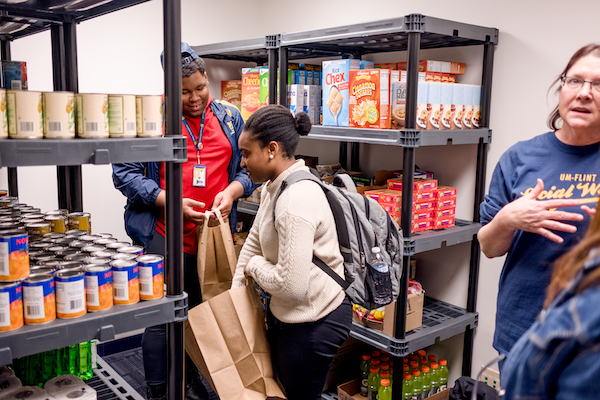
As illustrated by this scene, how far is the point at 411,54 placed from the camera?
2543mm

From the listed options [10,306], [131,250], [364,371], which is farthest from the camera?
[364,371]

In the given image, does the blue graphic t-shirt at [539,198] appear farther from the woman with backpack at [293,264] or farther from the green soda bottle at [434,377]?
the green soda bottle at [434,377]

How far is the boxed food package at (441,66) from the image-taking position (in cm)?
288

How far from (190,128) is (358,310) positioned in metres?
1.43

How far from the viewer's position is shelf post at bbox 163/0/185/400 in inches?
64.8

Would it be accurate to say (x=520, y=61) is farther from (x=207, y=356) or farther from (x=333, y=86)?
(x=207, y=356)

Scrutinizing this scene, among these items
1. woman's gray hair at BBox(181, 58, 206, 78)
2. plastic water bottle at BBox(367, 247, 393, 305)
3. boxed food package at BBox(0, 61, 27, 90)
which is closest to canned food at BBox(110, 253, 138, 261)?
boxed food package at BBox(0, 61, 27, 90)

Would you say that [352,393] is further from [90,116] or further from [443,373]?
[90,116]

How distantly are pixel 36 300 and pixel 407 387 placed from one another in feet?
7.51

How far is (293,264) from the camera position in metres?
1.87

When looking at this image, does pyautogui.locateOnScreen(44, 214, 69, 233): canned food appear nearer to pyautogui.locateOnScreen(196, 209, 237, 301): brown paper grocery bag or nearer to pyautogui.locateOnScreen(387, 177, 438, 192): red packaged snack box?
pyautogui.locateOnScreen(196, 209, 237, 301): brown paper grocery bag

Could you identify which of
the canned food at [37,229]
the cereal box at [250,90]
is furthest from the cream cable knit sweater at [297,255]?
the cereal box at [250,90]

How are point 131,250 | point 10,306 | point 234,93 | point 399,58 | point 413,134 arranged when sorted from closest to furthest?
point 10,306 < point 131,250 < point 413,134 < point 399,58 < point 234,93

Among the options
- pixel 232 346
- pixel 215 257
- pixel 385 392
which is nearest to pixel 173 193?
pixel 232 346
